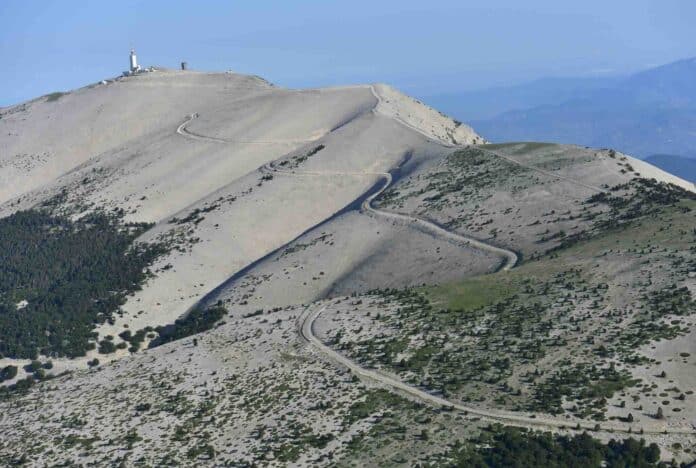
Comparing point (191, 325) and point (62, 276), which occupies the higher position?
point (191, 325)

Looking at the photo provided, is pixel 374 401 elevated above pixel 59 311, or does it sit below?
above

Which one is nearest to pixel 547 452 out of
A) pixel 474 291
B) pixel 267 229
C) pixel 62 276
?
pixel 474 291

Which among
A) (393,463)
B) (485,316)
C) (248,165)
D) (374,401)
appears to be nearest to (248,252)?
(248,165)

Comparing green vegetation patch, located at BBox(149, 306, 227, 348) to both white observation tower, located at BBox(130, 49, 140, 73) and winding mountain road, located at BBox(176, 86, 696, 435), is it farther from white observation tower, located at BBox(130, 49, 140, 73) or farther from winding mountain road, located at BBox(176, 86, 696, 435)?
white observation tower, located at BBox(130, 49, 140, 73)

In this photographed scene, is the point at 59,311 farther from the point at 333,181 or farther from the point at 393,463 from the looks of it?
the point at 393,463

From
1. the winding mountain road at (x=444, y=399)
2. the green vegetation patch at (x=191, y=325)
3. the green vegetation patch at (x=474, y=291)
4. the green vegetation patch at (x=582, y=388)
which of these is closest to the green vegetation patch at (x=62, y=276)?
the green vegetation patch at (x=191, y=325)

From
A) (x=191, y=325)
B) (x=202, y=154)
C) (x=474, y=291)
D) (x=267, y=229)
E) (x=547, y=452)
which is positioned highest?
(x=547, y=452)

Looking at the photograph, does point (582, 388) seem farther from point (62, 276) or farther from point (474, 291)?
point (62, 276)

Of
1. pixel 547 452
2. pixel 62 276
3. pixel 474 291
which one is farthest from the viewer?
pixel 62 276

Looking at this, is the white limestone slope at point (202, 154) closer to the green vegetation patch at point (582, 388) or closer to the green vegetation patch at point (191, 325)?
the green vegetation patch at point (191, 325)
